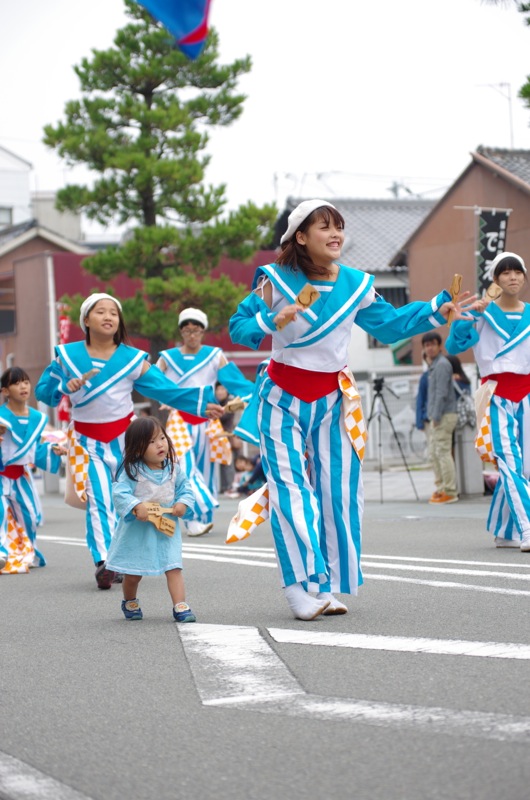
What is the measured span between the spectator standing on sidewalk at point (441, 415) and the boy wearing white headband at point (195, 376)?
313 cm

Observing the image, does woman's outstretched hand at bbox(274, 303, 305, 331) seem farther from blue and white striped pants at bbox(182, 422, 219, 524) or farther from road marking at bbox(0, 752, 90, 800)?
blue and white striped pants at bbox(182, 422, 219, 524)

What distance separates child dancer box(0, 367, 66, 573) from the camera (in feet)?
34.5

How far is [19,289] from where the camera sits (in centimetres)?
4525

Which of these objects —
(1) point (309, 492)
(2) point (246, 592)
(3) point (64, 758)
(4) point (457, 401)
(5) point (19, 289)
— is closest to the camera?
(3) point (64, 758)

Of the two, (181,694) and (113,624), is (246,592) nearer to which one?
(113,624)

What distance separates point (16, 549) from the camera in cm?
1048

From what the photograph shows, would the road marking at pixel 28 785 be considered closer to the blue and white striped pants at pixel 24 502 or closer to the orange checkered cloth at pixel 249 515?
the orange checkered cloth at pixel 249 515

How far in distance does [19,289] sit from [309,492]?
3988 centimetres

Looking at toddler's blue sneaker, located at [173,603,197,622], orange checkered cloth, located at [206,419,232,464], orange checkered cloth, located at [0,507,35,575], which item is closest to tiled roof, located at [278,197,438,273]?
orange checkered cloth, located at [206,419,232,464]

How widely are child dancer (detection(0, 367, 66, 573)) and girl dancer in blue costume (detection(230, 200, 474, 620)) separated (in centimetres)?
428

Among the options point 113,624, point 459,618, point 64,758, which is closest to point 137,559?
point 113,624

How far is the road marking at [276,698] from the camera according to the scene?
12.4ft

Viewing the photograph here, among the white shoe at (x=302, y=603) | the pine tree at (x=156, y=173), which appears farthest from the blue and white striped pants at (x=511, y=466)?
the pine tree at (x=156, y=173)

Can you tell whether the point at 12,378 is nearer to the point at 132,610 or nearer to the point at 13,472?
the point at 13,472
